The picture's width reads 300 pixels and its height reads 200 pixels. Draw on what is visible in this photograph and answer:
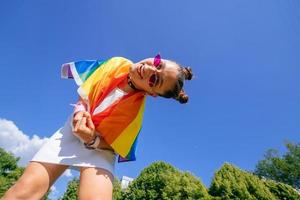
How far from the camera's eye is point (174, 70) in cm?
276

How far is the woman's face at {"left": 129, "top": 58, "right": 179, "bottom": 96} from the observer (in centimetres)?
273

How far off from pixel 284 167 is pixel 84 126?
45997 millimetres

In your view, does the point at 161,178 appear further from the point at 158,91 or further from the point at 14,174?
the point at 14,174

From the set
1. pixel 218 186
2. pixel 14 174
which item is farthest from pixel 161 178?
pixel 14 174

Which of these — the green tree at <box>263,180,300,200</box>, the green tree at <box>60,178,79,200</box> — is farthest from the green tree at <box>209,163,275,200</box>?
the green tree at <box>60,178,79,200</box>

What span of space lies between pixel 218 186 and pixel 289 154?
28.5m

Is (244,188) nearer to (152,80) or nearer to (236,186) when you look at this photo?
(236,186)

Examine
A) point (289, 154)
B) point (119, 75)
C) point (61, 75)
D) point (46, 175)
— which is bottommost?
point (46, 175)

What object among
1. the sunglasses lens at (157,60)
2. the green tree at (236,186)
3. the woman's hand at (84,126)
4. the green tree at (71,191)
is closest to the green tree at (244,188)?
the green tree at (236,186)

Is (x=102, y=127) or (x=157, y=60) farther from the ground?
(x=157, y=60)

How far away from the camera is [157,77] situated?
2.74m

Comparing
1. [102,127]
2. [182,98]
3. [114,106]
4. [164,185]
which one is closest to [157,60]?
[182,98]

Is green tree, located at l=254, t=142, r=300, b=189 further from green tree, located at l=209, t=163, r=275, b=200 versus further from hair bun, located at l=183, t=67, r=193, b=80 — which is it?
hair bun, located at l=183, t=67, r=193, b=80

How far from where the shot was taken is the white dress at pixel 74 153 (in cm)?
251
